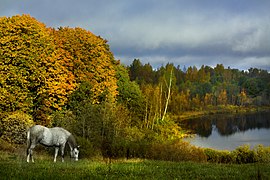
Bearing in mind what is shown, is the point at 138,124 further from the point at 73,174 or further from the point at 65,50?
the point at 73,174

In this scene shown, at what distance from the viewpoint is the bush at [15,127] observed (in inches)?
1161

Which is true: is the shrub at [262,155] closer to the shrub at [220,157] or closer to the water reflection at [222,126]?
the shrub at [220,157]

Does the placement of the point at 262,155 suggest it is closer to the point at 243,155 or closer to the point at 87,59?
the point at 243,155

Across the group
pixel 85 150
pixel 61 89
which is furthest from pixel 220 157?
pixel 61 89

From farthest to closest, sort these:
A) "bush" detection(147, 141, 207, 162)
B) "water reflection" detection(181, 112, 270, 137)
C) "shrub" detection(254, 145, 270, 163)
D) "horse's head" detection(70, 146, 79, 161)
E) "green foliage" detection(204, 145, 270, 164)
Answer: "water reflection" detection(181, 112, 270, 137)
"green foliage" detection(204, 145, 270, 164)
"shrub" detection(254, 145, 270, 163)
"bush" detection(147, 141, 207, 162)
"horse's head" detection(70, 146, 79, 161)

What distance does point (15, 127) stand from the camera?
1169 inches

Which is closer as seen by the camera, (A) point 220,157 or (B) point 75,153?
(B) point 75,153

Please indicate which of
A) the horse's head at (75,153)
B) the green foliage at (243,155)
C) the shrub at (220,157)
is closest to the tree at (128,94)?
the shrub at (220,157)

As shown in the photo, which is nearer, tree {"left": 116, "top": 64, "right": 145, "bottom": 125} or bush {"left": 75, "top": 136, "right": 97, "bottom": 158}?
bush {"left": 75, "top": 136, "right": 97, "bottom": 158}

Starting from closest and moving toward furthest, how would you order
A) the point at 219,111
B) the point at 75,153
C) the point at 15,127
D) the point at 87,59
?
the point at 75,153 → the point at 15,127 → the point at 87,59 → the point at 219,111

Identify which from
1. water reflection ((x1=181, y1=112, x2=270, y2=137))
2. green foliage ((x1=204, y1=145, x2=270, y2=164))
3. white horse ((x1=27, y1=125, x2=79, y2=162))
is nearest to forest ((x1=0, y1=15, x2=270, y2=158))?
green foliage ((x1=204, y1=145, x2=270, y2=164))

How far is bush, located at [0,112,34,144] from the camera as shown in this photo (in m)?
29.5

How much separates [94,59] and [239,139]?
36.7 m

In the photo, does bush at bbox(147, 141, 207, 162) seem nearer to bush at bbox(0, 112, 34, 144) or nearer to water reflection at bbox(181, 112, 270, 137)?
bush at bbox(0, 112, 34, 144)
